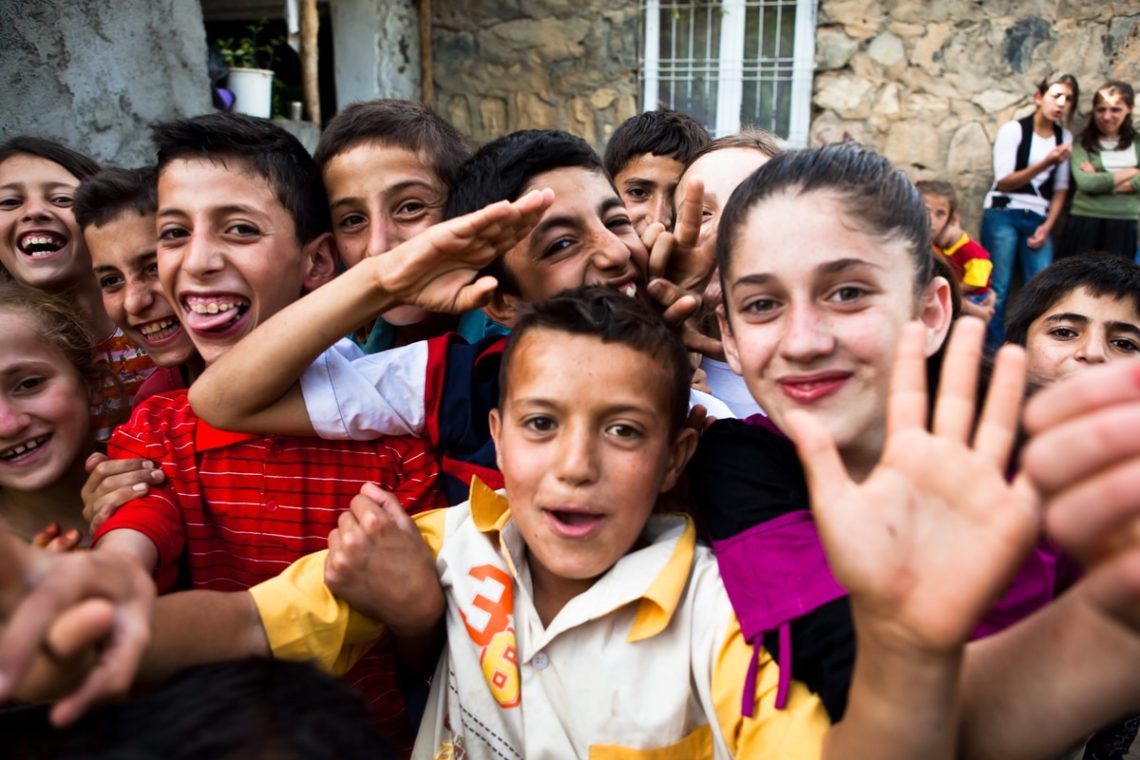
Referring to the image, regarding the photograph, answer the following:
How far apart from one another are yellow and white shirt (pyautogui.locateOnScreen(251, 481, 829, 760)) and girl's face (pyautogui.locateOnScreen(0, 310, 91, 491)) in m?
0.92

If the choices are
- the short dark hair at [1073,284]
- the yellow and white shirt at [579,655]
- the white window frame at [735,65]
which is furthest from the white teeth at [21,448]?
the white window frame at [735,65]

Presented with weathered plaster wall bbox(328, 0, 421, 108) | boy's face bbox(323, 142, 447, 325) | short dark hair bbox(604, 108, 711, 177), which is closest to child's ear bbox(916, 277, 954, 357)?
boy's face bbox(323, 142, 447, 325)

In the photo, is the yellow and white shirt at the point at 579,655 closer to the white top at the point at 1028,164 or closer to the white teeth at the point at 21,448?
the white teeth at the point at 21,448

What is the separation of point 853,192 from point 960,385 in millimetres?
602

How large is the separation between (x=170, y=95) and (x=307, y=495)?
10.5ft

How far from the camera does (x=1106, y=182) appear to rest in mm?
6602

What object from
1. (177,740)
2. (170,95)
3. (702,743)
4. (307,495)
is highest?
(170,95)

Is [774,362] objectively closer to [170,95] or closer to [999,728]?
[999,728]

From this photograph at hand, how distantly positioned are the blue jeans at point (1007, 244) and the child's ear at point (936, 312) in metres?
6.04

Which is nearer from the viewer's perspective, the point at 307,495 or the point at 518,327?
the point at 518,327

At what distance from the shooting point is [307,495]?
1728mm

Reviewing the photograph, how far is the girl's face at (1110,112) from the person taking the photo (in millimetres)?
6391

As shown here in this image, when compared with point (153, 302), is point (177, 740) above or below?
below

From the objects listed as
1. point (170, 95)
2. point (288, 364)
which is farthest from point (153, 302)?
point (170, 95)
